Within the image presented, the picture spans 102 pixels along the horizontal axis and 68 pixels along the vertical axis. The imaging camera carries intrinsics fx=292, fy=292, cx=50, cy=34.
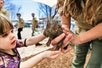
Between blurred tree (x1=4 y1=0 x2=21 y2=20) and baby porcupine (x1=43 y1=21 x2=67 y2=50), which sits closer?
baby porcupine (x1=43 y1=21 x2=67 y2=50)

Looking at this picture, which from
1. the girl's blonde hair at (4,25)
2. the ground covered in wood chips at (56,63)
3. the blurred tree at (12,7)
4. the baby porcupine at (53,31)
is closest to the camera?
the girl's blonde hair at (4,25)

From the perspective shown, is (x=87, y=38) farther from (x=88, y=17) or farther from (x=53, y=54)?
(x=53, y=54)

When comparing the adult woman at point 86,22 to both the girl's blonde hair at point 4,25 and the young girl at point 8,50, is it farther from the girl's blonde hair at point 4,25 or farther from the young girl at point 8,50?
the girl's blonde hair at point 4,25

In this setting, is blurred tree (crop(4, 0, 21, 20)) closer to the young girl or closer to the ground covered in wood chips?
the ground covered in wood chips

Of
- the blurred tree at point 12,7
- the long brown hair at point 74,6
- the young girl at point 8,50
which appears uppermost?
the long brown hair at point 74,6

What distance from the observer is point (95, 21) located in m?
1.43

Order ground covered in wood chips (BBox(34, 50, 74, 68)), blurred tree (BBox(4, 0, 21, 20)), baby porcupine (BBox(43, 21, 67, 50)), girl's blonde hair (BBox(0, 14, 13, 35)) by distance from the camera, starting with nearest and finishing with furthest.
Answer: girl's blonde hair (BBox(0, 14, 13, 35)) → baby porcupine (BBox(43, 21, 67, 50)) → ground covered in wood chips (BBox(34, 50, 74, 68)) → blurred tree (BBox(4, 0, 21, 20))

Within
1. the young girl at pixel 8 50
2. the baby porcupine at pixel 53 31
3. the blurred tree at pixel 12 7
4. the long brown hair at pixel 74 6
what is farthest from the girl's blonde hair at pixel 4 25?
the blurred tree at pixel 12 7

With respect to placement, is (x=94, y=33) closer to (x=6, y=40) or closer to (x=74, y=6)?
(x=74, y=6)

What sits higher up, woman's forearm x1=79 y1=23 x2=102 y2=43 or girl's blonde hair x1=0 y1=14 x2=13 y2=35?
girl's blonde hair x1=0 y1=14 x2=13 y2=35

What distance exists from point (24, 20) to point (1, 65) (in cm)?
259

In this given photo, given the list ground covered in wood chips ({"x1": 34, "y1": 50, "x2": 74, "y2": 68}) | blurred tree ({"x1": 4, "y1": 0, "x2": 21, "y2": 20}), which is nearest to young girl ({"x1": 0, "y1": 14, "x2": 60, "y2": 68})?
ground covered in wood chips ({"x1": 34, "y1": 50, "x2": 74, "y2": 68})

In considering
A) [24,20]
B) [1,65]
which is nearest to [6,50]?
[1,65]

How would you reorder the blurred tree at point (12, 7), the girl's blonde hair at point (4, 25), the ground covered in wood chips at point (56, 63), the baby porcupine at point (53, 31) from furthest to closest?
the blurred tree at point (12, 7)
the ground covered in wood chips at point (56, 63)
the baby porcupine at point (53, 31)
the girl's blonde hair at point (4, 25)
